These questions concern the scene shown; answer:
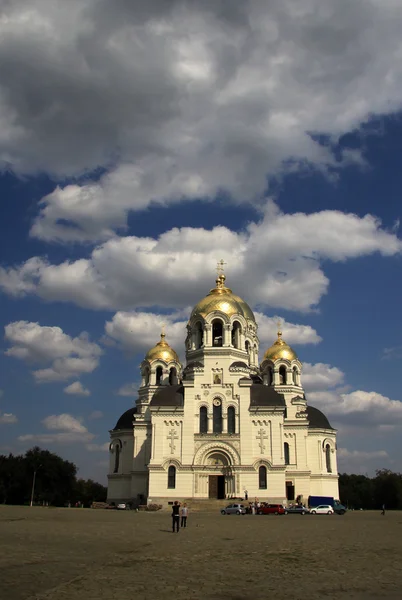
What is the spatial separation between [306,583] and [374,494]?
8701cm

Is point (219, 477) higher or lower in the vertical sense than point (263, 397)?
lower

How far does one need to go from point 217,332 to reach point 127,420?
14.3 meters

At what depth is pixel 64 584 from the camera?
991 cm

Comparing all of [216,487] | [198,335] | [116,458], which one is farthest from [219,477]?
[116,458]

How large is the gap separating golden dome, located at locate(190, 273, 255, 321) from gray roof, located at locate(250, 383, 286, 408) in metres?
6.83

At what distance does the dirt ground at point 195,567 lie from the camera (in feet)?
30.9

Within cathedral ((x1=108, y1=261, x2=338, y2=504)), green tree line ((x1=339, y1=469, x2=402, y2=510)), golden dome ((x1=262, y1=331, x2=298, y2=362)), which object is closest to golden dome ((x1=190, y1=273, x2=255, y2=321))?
cathedral ((x1=108, y1=261, x2=338, y2=504))

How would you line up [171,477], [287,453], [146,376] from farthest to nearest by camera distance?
[146,376] < [287,453] < [171,477]

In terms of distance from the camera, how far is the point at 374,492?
90.6 m

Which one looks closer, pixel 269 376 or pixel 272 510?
pixel 272 510

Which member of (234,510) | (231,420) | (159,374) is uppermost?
(159,374)

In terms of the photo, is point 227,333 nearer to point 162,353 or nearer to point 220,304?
point 220,304

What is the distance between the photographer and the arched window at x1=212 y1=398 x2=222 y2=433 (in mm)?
48875

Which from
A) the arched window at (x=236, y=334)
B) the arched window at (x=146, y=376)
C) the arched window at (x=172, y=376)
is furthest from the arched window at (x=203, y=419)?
the arched window at (x=146, y=376)
